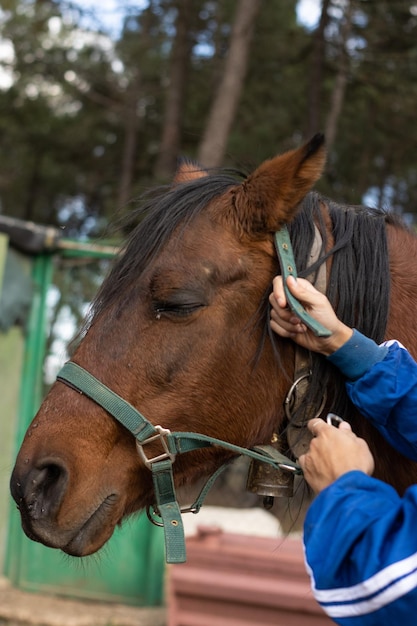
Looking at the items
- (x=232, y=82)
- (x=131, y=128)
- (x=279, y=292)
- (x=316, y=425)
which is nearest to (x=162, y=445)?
(x=316, y=425)

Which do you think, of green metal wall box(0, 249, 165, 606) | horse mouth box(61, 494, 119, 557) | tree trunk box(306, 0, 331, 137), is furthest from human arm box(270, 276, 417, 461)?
tree trunk box(306, 0, 331, 137)

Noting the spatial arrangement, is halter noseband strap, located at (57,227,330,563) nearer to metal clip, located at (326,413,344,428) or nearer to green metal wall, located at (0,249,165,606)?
metal clip, located at (326,413,344,428)

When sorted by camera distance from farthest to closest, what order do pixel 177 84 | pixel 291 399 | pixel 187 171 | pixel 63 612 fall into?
pixel 177 84, pixel 63 612, pixel 187 171, pixel 291 399

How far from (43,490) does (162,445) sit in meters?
0.36

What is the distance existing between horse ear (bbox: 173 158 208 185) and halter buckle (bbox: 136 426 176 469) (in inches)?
42.0

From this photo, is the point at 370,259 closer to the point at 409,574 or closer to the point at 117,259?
the point at 117,259

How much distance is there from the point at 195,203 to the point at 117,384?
64cm

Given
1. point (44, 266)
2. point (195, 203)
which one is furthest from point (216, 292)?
point (44, 266)

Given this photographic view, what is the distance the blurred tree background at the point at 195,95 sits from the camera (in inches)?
448

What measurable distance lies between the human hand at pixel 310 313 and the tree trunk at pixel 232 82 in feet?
25.4

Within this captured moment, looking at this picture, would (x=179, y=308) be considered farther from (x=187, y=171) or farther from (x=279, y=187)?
(x=187, y=171)

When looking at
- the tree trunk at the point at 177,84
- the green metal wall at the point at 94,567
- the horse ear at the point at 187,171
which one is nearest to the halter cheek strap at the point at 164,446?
the horse ear at the point at 187,171

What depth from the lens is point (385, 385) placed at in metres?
1.85

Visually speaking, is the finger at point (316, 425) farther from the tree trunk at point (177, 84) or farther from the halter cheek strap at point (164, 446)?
the tree trunk at point (177, 84)
